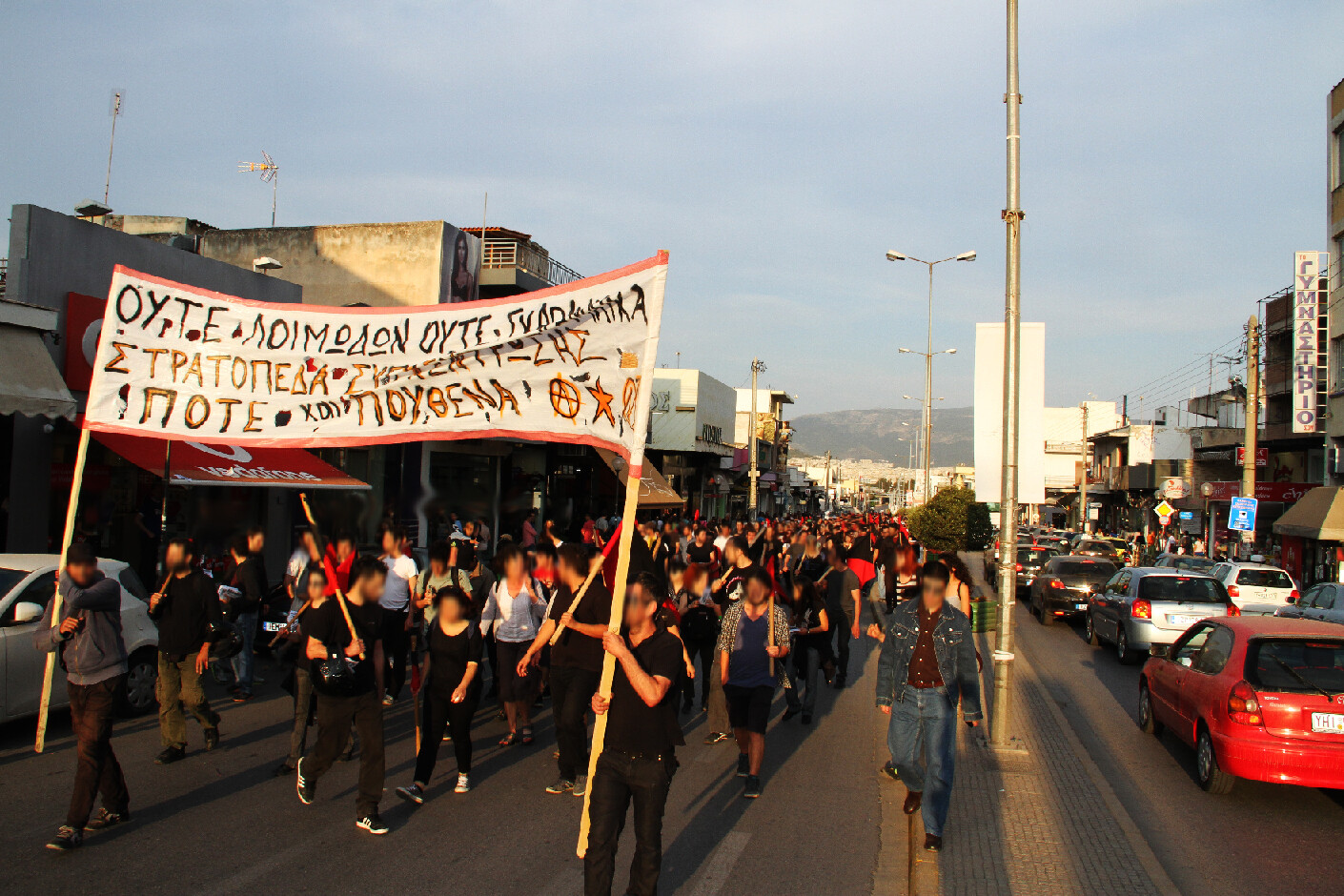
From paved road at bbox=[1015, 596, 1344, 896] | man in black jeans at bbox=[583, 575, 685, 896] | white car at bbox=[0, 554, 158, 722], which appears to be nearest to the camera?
man in black jeans at bbox=[583, 575, 685, 896]

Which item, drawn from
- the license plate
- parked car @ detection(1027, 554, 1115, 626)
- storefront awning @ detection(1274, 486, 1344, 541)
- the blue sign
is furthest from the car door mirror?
storefront awning @ detection(1274, 486, 1344, 541)

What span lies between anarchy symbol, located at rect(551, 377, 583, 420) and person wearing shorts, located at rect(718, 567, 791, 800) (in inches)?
82.3

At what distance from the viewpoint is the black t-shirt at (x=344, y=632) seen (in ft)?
19.7

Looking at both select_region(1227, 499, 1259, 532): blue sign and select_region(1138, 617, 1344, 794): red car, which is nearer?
select_region(1138, 617, 1344, 794): red car

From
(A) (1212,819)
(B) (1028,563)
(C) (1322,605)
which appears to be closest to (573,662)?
(A) (1212,819)

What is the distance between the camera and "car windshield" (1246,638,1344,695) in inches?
280

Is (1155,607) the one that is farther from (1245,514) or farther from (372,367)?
(1245,514)

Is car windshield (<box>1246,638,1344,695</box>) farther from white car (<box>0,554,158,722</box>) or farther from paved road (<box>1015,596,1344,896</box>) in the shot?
white car (<box>0,554,158,722</box>)

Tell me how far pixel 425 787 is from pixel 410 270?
20.7m

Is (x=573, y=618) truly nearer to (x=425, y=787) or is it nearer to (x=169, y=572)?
(x=425, y=787)

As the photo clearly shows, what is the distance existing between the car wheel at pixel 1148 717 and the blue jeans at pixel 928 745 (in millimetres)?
4671

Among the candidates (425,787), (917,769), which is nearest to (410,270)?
(425,787)

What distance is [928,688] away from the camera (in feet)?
19.7

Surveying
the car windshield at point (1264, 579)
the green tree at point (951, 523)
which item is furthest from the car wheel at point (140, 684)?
the green tree at point (951, 523)
